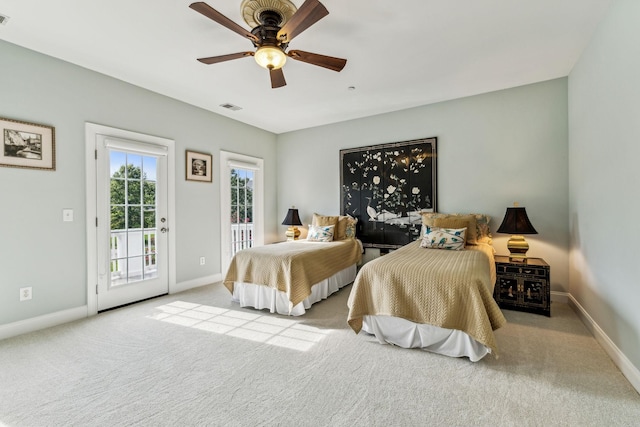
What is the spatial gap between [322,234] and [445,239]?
1731mm

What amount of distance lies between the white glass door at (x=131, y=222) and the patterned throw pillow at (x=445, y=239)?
3.43m

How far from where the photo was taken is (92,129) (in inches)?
122

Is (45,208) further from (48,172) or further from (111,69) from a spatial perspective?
(111,69)

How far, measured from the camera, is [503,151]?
3693 millimetres

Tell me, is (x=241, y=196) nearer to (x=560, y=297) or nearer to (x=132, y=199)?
(x=132, y=199)

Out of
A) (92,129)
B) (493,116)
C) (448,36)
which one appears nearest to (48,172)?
(92,129)

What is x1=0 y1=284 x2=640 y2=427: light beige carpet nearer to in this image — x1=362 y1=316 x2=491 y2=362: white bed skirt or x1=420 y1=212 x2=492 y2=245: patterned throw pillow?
x1=362 y1=316 x2=491 y2=362: white bed skirt

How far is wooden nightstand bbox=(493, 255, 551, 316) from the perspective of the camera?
2.98m

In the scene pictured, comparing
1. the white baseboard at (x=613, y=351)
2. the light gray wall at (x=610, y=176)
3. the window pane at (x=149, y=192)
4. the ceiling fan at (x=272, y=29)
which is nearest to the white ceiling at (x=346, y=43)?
the ceiling fan at (x=272, y=29)

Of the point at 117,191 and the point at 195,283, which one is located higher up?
the point at 117,191

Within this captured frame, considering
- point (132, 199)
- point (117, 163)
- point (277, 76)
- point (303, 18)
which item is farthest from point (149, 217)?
point (303, 18)

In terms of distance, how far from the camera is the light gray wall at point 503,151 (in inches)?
134

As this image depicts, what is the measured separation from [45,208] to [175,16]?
224 cm

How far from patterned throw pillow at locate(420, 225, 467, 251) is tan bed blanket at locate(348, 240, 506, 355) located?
0.53 metres
